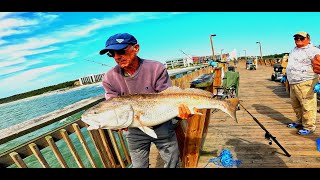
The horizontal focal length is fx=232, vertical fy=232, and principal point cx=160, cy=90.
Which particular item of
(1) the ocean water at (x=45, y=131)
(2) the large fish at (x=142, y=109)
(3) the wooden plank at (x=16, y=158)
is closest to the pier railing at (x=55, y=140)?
(3) the wooden plank at (x=16, y=158)

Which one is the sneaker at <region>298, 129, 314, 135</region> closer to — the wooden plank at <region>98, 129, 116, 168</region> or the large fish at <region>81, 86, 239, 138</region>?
the large fish at <region>81, 86, 239, 138</region>

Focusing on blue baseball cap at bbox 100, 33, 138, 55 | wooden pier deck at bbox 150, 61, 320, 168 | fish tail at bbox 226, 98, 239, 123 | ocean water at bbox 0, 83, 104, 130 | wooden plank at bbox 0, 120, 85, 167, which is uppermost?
blue baseball cap at bbox 100, 33, 138, 55

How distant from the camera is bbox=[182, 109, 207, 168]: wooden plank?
11.4 ft

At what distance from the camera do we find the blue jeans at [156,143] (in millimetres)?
2621

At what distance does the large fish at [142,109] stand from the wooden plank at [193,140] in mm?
978

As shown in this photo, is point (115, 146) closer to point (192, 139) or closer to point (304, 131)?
point (192, 139)

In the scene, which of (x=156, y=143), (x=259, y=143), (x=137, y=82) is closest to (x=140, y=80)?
(x=137, y=82)

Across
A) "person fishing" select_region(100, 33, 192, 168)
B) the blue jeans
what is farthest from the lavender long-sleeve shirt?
the blue jeans

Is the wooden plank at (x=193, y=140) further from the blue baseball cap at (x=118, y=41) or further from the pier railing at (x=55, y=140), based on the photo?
the blue baseball cap at (x=118, y=41)

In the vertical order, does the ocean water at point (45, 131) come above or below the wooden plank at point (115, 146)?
below

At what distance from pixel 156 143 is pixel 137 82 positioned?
749 millimetres

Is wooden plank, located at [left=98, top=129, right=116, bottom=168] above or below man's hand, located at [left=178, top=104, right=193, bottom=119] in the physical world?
below
